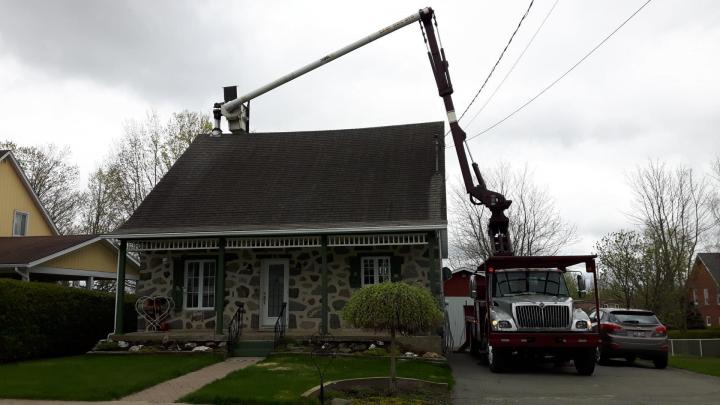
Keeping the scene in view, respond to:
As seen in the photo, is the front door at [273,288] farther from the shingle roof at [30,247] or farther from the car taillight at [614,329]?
the car taillight at [614,329]

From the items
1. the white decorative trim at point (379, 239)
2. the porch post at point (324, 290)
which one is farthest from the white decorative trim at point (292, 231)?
the white decorative trim at point (379, 239)

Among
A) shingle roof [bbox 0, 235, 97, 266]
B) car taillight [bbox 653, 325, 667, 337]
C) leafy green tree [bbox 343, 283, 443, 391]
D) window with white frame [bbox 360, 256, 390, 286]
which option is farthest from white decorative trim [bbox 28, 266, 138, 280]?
car taillight [bbox 653, 325, 667, 337]

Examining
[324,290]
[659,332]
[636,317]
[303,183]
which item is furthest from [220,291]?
[659,332]

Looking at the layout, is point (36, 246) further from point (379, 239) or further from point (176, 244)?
point (379, 239)

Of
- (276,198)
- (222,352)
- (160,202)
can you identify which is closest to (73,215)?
(160,202)

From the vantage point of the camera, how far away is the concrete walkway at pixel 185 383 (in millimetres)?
9398

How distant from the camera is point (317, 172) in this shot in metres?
19.4

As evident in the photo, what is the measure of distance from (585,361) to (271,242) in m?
8.45

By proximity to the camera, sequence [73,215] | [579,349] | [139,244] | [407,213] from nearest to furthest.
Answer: [579,349]
[407,213]
[139,244]
[73,215]

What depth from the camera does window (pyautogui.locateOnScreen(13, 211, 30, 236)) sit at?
84.3 ft

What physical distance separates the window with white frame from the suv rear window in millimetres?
6214

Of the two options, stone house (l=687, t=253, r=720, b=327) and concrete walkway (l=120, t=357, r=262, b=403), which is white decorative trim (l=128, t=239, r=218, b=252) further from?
stone house (l=687, t=253, r=720, b=327)

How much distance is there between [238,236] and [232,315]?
2459 millimetres

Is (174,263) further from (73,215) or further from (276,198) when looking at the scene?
(73,215)
